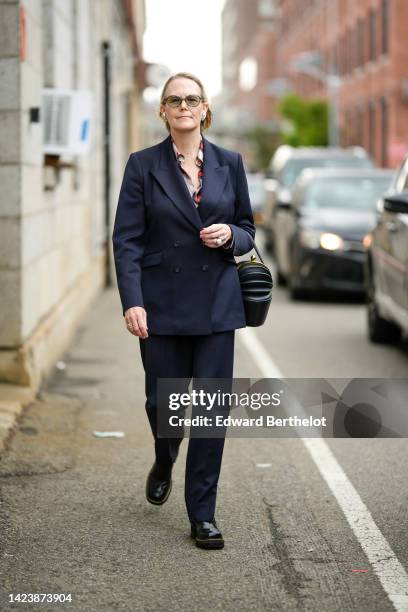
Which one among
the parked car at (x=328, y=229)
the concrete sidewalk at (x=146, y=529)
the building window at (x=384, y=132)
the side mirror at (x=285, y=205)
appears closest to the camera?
the concrete sidewalk at (x=146, y=529)

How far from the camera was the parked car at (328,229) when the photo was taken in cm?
1628

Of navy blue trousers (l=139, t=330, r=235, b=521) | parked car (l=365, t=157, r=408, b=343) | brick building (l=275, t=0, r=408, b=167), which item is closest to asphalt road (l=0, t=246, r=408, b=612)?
navy blue trousers (l=139, t=330, r=235, b=521)

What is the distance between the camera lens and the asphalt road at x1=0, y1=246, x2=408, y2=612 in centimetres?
475

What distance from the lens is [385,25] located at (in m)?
52.2

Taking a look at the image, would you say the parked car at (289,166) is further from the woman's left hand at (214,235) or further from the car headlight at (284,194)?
the woman's left hand at (214,235)

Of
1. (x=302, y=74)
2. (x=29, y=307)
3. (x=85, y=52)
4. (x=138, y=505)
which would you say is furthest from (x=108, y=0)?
(x=302, y=74)

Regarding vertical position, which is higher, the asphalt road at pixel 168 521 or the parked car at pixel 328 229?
the parked car at pixel 328 229

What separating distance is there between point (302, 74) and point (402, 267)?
75.2m

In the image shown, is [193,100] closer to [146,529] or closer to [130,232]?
[130,232]

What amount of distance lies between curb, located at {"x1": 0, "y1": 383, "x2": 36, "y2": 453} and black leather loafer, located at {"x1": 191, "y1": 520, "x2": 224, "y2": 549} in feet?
7.01

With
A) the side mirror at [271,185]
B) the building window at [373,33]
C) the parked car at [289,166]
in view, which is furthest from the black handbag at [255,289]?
the building window at [373,33]

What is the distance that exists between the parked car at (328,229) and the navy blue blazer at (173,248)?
10.9 m

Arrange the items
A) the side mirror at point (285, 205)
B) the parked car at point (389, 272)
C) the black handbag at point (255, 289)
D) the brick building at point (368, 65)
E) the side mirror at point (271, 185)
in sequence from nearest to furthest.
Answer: the black handbag at point (255, 289) < the parked car at point (389, 272) < the side mirror at point (285, 205) < the side mirror at point (271, 185) < the brick building at point (368, 65)

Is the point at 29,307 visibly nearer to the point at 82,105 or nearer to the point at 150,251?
the point at 82,105
